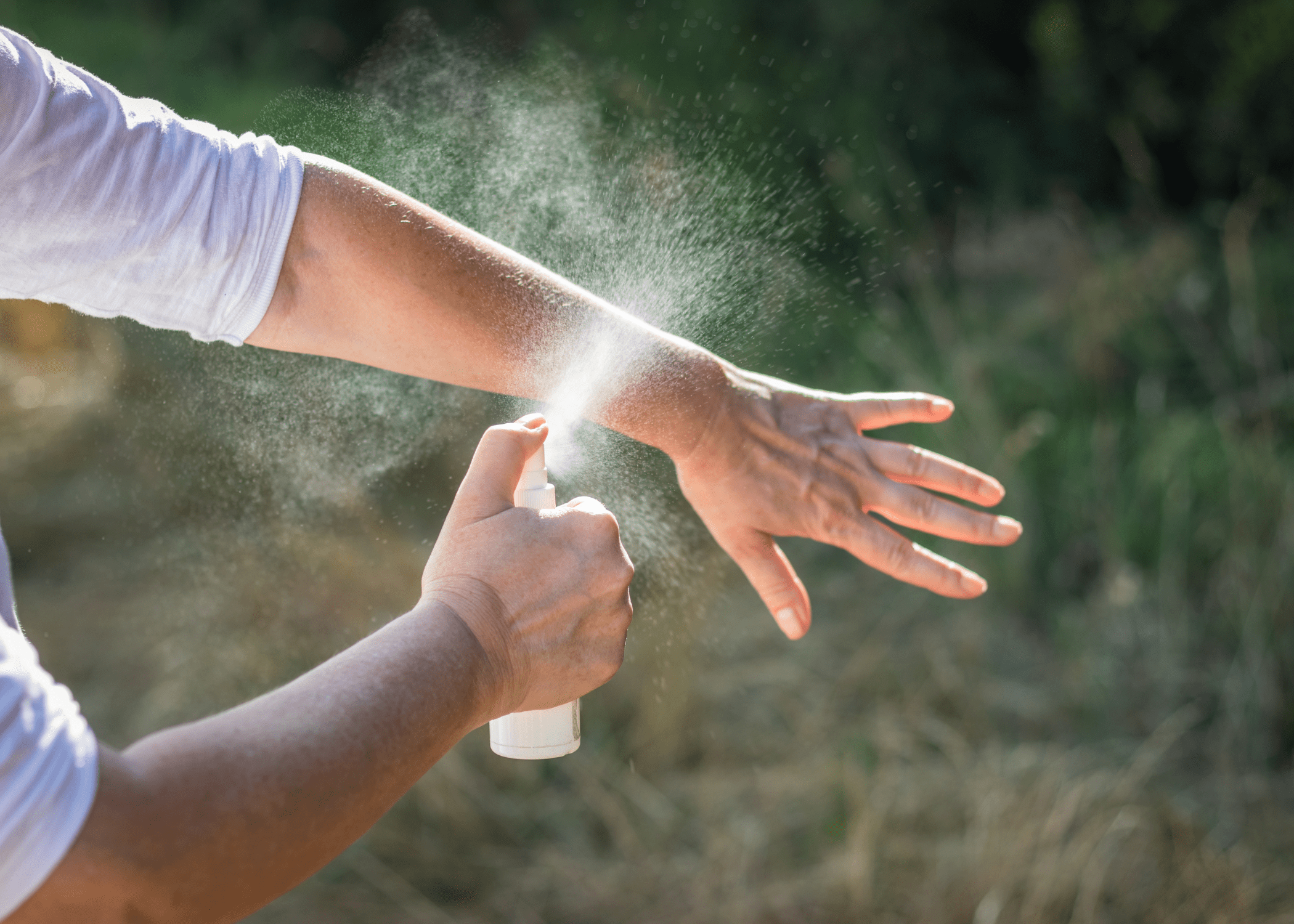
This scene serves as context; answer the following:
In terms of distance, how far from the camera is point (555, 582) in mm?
959

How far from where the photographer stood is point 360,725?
0.79m

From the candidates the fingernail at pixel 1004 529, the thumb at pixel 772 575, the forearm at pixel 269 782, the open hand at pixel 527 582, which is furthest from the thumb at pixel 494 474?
the fingernail at pixel 1004 529

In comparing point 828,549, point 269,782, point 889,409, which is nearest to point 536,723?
point 269,782

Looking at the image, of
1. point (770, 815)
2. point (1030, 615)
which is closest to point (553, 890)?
point (770, 815)

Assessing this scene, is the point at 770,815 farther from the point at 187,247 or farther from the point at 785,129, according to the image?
the point at 785,129

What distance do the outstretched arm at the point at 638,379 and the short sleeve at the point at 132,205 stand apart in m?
0.05

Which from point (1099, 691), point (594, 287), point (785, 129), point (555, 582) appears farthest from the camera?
point (785, 129)

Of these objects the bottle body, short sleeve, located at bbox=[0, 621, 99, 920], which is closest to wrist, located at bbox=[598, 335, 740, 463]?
the bottle body

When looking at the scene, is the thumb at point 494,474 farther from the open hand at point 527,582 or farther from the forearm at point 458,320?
the forearm at point 458,320

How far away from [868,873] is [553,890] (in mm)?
697

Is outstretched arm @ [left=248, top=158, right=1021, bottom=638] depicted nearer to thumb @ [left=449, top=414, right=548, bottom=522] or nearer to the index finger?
the index finger

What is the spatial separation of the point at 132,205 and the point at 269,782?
2.20 feet

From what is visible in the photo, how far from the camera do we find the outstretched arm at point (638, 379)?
1.17 meters

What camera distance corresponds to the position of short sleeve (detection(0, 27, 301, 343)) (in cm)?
97
